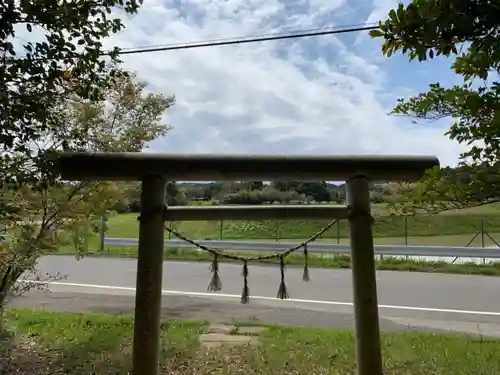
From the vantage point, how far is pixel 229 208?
8.29ft

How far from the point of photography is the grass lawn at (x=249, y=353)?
328cm

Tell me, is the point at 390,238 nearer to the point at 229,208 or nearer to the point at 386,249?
the point at 386,249

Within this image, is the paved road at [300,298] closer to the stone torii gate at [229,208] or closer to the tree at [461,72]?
the stone torii gate at [229,208]

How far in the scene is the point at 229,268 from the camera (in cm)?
830

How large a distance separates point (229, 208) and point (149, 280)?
0.58 meters

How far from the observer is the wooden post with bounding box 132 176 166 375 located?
2342 mm

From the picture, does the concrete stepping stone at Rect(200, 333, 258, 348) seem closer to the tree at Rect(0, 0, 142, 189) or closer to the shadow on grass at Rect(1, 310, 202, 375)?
the shadow on grass at Rect(1, 310, 202, 375)

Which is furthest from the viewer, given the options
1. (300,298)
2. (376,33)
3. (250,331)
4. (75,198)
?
(300,298)

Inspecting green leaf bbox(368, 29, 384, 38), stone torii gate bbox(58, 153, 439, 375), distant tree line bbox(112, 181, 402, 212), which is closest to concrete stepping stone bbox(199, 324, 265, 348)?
distant tree line bbox(112, 181, 402, 212)

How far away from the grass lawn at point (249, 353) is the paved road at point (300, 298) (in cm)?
64

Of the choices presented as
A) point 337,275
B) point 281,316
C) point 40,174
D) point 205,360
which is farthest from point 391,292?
point 40,174

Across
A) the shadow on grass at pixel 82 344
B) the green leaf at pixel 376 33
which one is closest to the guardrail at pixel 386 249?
the shadow on grass at pixel 82 344

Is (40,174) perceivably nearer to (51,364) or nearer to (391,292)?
(51,364)

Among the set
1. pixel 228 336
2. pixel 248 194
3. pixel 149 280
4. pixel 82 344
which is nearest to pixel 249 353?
pixel 228 336
